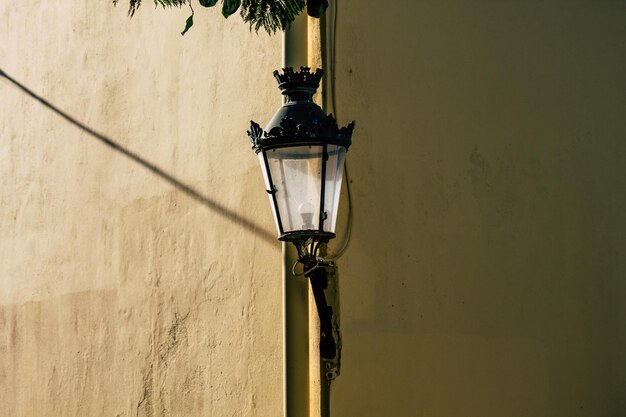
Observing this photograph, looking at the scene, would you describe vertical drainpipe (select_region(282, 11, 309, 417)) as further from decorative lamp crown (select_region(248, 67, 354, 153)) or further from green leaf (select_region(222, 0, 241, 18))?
green leaf (select_region(222, 0, 241, 18))

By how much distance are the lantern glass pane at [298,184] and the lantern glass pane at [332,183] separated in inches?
1.6

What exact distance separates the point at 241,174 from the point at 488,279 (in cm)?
151

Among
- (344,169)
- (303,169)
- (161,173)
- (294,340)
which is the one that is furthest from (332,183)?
(161,173)

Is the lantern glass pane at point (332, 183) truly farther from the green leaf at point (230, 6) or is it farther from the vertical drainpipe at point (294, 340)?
the vertical drainpipe at point (294, 340)

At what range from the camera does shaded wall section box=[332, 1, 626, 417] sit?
5387 millimetres

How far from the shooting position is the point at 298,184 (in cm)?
455

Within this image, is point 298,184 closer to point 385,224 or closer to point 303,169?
point 303,169

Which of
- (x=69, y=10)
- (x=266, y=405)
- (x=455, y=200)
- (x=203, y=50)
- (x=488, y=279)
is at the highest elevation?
(x=69, y=10)

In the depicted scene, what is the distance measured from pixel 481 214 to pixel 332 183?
1.41m

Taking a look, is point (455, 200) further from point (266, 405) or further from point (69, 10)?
point (69, 10)

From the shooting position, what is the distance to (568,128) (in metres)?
6.14

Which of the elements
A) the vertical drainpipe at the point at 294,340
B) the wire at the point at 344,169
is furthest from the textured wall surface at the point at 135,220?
the wire at the point at 344,169

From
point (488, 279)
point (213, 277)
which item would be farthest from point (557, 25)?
point (213, 277)

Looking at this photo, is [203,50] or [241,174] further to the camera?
[203,50]
